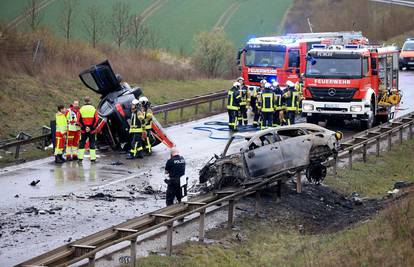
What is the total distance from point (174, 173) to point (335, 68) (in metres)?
12.9

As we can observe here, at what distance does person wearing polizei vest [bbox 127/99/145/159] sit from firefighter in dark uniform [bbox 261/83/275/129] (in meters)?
5.53

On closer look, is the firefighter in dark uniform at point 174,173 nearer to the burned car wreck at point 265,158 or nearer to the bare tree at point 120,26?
the burned car wreck at point 265,158

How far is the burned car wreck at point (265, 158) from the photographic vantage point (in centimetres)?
1680

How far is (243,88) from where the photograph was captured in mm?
27891

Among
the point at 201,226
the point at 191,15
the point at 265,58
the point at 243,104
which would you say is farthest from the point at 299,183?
the point at 191,15

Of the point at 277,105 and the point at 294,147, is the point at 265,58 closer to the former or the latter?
the point at 277,105

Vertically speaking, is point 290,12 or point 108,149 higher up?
point 290,12

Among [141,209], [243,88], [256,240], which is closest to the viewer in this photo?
[256,240]

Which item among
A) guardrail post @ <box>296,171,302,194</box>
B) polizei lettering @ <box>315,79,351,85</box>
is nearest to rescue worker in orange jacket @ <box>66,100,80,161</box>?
guardrail post @ <box>296,171,302,194</box>

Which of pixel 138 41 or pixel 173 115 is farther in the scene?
pixel 138 41

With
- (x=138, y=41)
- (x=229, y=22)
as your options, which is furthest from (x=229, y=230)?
(x=229, y=22)

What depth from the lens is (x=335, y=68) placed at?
2673cm

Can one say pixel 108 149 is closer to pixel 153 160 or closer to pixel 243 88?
pixel 153 160

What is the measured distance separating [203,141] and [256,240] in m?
10.6
